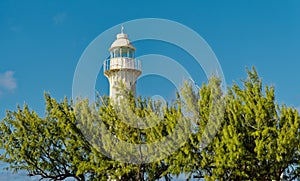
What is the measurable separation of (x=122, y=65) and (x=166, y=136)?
936 cm

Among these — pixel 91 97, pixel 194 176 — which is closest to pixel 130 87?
pixel 91 97

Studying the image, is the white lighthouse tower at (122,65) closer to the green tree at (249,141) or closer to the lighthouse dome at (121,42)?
the lighthouse dome at (121,42)

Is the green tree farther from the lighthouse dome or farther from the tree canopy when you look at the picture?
the lighthouse dome

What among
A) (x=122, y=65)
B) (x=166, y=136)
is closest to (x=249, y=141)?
(x=166, y=136)

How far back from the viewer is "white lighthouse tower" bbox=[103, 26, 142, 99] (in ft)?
104

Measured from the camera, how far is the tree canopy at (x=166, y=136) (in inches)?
882

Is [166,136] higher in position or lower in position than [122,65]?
lower

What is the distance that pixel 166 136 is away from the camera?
23.9m

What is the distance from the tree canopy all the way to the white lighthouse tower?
480 centimetres

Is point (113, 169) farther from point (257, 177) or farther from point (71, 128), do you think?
point (257, 177)

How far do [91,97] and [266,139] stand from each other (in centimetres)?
1043

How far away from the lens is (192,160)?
2295 cm

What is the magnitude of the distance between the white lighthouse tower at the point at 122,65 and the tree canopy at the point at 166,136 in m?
4.80

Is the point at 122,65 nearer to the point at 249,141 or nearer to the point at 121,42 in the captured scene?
the point at 121,42
